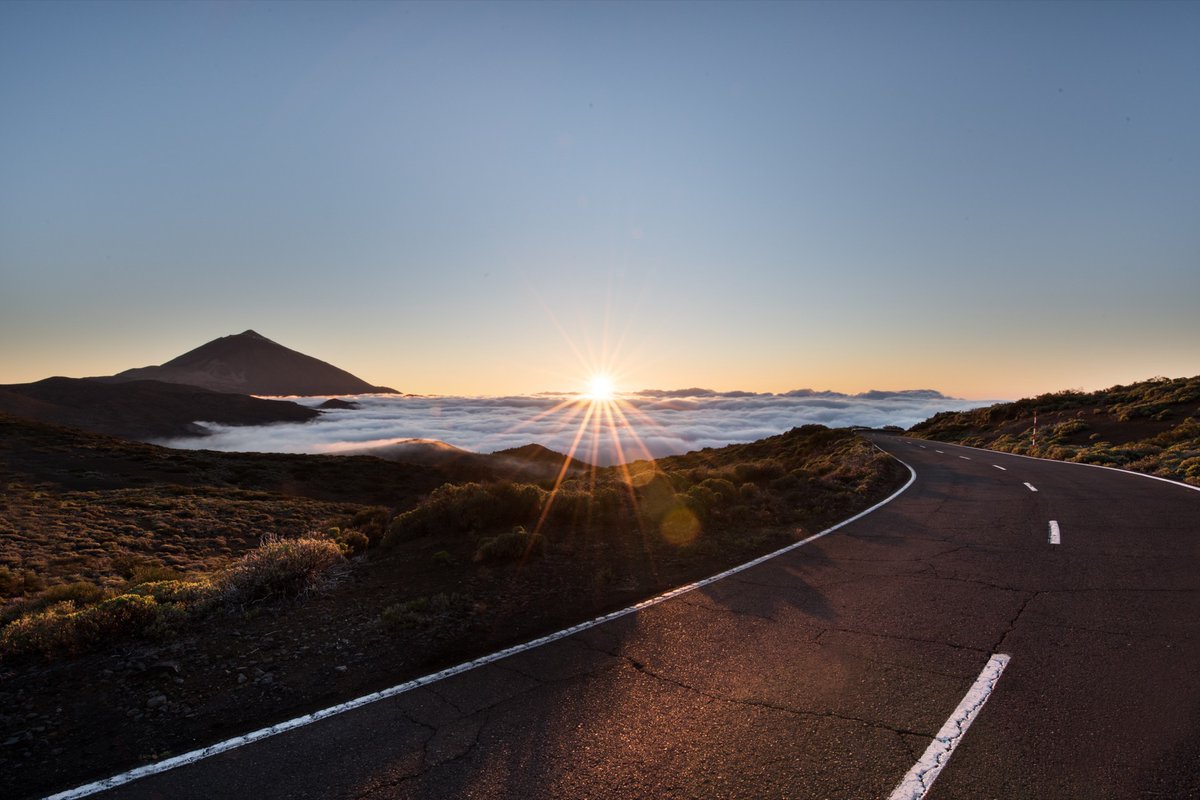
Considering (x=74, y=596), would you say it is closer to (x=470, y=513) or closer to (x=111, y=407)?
(x=470, y=513)

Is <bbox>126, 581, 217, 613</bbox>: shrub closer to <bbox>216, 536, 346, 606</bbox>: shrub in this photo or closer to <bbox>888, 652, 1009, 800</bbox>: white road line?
<bbox>216, 536, 346, 606</bbox>: shrub

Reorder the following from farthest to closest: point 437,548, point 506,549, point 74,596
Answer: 1. point 437,548
2. point 506,549
3. point 74,596

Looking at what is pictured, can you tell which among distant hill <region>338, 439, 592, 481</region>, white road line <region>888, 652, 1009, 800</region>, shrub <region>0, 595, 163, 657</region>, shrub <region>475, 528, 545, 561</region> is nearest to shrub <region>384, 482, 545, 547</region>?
shrub <region>475, 528, 545, 561</region>

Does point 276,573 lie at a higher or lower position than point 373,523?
higher

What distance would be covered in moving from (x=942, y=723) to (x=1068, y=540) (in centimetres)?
755

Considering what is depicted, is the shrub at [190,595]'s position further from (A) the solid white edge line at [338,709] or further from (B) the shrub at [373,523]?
(B) the shrub at [373,523]

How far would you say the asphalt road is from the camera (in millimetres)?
3311

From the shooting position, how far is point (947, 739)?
359 cm

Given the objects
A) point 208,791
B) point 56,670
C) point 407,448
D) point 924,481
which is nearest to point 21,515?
point 56,670

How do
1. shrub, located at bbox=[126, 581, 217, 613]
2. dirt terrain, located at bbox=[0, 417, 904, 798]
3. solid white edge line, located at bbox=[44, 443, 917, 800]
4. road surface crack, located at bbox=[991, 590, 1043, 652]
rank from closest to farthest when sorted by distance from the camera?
solid white edge line, located at bbox=[44, 443, 917, 800] < dirt terrain, located at bbox=[0, 417, 904, 798] < road surface crack, located at bbox=[991, 590, 1043, 652] < shrub, located at bbox=[126, 581, 217, 613]

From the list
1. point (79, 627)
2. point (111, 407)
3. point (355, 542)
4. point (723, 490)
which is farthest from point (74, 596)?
point (111, 407)

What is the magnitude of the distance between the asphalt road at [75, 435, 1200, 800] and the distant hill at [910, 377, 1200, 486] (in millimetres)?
14354

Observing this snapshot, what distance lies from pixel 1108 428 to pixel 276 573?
138ft

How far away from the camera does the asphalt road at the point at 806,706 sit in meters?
3.31
